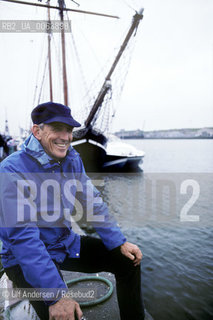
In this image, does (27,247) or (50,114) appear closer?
(27,247)

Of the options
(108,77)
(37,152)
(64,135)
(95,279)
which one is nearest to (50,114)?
(64,135)

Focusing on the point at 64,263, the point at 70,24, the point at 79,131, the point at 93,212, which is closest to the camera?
the point at 64,263

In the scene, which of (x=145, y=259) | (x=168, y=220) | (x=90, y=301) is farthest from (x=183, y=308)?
(x=168, y=220)

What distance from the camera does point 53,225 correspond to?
2.18 m

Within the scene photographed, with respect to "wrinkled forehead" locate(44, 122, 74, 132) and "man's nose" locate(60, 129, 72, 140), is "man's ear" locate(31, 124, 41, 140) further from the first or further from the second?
"man's nose" locate(60, 129, 72, 140)

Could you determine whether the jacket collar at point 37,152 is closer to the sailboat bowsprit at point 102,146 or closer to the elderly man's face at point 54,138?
the elderly man's face at point 54,138

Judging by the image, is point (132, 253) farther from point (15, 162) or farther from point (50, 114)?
point (50, 114)

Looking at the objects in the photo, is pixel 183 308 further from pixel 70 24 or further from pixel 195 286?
pixel 70 24

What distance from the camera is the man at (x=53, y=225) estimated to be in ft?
5.64

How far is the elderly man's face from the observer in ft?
7.22

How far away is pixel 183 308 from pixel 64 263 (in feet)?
12.6

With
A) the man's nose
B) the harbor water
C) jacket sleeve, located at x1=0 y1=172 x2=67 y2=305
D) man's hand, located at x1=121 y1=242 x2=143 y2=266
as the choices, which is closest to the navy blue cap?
the man's nose

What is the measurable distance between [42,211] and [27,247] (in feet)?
1.42

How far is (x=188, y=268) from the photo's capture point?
630 centimetres
